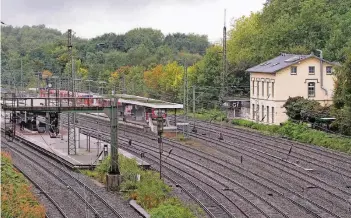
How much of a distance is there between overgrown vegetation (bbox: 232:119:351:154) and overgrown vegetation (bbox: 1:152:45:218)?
18.3 metres

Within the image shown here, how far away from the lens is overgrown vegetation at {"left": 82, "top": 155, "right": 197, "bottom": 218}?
19562mm

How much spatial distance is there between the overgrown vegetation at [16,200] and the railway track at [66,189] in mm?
1498

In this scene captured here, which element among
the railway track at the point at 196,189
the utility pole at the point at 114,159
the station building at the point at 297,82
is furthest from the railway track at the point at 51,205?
the station building at the point at 297,82

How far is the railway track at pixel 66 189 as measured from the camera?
72.6 feet

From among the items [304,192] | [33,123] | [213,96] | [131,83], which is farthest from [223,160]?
[131,83]

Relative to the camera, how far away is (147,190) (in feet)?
76.0

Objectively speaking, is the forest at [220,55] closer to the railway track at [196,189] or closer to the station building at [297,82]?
the station building at [297,82]

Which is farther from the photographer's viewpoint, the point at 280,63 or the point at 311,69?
the point at 280,63

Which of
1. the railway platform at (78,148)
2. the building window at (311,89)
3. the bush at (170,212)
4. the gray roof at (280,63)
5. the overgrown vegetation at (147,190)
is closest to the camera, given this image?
the bush at (170,212)

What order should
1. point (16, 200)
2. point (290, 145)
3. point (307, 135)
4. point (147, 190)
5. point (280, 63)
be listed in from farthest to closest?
point (280, 63)
point (307, 135)
point (290, 145)
point (147, 190)
point (16, 200)

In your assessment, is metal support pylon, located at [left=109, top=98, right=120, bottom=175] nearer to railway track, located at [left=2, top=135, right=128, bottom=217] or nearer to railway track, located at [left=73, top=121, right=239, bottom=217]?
railway track, located at [left=2, top=135, right=128, bottom=217]

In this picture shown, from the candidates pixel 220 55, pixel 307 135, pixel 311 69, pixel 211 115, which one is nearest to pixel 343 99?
pixel 307 135

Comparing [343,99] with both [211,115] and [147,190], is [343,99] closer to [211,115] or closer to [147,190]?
[147,190]

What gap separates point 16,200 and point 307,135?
79.1 feet
